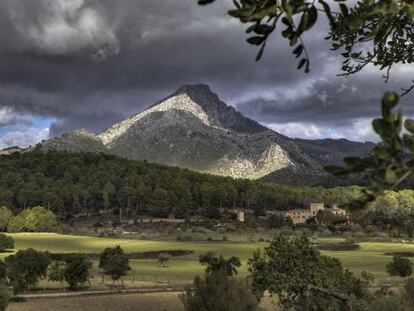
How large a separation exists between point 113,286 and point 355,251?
49.1m

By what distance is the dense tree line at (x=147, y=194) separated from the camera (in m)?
167

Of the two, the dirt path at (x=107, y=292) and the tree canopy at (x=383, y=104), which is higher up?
the tree canopy at (x=383, y=104)

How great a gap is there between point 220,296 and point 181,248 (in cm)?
6021

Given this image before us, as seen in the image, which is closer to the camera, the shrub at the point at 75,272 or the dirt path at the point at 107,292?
the dirt path at the point at 107,292

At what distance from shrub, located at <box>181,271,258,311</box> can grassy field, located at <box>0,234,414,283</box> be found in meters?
28.6

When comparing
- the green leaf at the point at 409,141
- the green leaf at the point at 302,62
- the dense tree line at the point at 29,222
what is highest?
the dense tree line at the point at 29,222

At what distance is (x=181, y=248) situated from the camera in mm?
96375

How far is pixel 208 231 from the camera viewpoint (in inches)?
5054

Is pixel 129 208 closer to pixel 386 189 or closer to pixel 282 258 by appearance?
pixel 282 258

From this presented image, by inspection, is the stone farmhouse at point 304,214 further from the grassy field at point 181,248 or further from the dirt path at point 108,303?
the dirt path at point 108,303

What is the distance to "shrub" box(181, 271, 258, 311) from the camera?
3644 cm

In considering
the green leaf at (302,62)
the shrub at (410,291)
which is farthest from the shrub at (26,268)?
the green leaf at (302,62)

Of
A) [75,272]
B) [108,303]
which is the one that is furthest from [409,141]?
[75,272]

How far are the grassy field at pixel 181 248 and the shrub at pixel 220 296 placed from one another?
28.6 meters
